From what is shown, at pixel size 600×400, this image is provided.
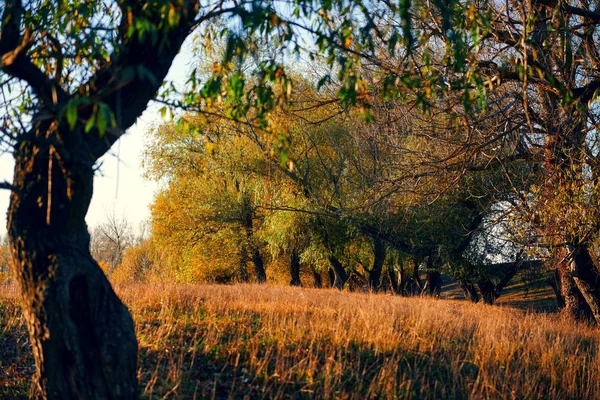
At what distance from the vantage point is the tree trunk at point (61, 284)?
15.1ft

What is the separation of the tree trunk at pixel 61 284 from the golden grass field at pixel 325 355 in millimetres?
1287

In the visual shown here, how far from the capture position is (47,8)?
19.2 ft

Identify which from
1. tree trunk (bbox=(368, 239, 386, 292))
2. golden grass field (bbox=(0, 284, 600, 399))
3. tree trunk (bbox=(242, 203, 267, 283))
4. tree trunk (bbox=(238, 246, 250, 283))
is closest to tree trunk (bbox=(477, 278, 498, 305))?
tree trunk (bbox=(368, 239, 386, 292))

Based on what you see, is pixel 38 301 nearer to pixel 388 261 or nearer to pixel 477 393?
pixel 477 393

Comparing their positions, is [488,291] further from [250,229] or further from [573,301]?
[250,229]

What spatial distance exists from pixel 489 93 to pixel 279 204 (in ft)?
36.9

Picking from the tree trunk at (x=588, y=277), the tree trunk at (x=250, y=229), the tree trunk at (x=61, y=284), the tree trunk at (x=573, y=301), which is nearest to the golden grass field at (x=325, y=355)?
the tree trunk at (x=61, y=284)

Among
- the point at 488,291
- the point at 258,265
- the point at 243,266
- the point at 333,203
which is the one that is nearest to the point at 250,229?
the point at 258,265

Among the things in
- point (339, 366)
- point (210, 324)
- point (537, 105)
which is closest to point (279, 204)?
point (537, 105)

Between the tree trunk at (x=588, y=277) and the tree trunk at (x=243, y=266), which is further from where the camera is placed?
the tree trunk at (x=243, y=266)

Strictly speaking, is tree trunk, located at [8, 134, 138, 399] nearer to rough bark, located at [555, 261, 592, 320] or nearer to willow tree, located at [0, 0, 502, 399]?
willow tree, located at [0, 0, 502, 399]

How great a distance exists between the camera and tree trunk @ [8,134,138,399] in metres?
4.62

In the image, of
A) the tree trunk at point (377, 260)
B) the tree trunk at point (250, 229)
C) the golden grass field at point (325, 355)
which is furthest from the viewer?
the tree trunk at point (250, 229)

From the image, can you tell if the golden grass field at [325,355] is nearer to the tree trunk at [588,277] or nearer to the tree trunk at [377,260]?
the tree trunk at [588,277]
